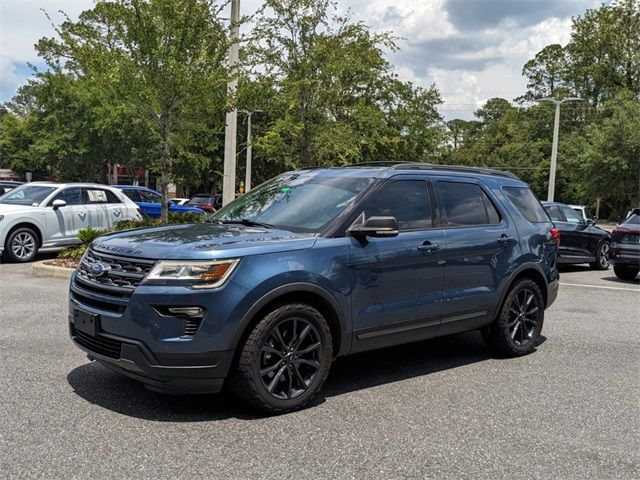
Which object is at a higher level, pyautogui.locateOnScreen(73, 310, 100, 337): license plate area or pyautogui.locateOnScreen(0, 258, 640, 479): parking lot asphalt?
pyautogui.locateOnScreen(73, 310, 100, 337): license plate area

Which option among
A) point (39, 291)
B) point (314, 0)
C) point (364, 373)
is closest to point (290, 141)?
point (314, 0)

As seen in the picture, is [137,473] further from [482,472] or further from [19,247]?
[19,247]

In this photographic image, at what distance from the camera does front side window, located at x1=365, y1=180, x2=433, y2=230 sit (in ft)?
16.9

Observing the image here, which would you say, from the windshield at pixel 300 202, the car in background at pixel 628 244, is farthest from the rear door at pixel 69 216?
the car in background at pixel 628 244

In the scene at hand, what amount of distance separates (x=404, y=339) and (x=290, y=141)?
47.1ft

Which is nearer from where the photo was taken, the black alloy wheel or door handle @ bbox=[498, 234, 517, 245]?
the black alloy wheel

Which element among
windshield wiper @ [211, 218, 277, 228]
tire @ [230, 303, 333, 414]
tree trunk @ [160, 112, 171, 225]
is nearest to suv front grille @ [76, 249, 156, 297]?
tire @ [230, 303, 333, 414]

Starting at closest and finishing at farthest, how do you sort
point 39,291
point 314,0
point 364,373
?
point 364,373 → point 39,291 → point 314,0

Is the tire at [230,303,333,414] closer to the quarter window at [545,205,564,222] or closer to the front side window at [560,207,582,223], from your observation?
the quarter window at [545,205,564,222]

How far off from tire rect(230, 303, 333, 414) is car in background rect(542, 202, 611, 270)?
10745 millimetres

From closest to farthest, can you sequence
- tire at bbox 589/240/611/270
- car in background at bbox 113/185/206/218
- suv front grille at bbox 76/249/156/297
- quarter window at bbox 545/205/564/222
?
suv front grille at bbox 76/249/156/297
quarter window at bbox 545/205/564/222
tire at bbox 589/240/611/270
car in background at bbox 113/185/206/218

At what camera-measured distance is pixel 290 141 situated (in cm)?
1894

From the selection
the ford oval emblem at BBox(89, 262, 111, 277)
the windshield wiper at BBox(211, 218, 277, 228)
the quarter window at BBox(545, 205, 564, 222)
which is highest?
the windshield wiper at BBox(211, 218, 277, 228)

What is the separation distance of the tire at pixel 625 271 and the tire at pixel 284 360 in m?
10.2
